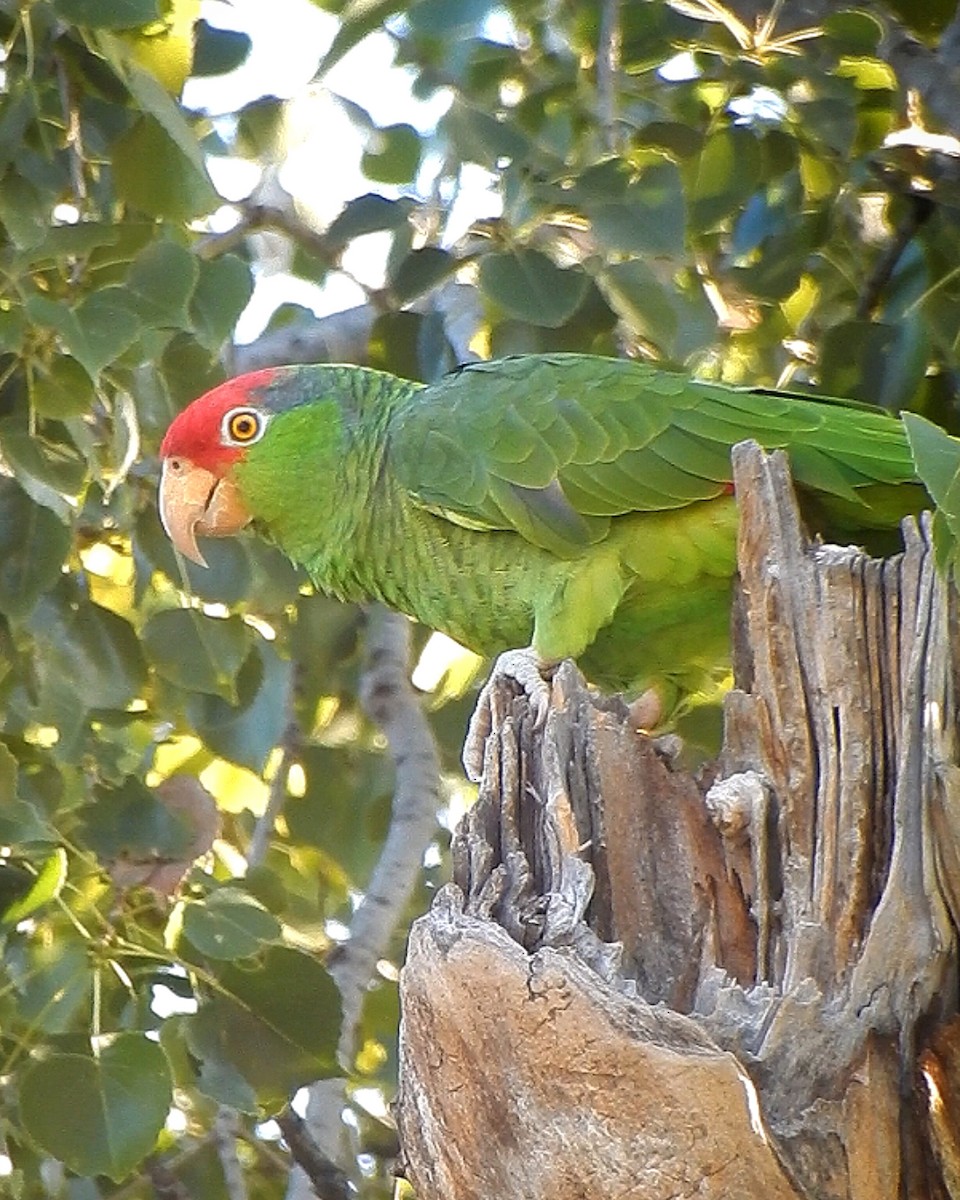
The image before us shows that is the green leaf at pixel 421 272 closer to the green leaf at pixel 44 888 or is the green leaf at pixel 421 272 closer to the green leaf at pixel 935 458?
the green leaf at pixel 44 888

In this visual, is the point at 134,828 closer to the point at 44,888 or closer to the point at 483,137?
the point at 44,888

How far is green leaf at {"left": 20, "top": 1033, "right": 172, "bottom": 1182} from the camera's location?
75.9 inches

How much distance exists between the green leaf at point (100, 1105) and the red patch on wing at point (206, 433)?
83 centimetres

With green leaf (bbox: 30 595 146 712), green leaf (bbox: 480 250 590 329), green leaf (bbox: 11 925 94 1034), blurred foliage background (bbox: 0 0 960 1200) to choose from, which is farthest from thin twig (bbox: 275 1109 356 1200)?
green leaf (bbox: 480 250 590 329)

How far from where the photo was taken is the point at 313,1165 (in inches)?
92.1

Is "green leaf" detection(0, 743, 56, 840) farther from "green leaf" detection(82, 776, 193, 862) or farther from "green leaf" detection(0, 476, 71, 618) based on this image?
"green leaf" detection(0, 476, 71, 618)

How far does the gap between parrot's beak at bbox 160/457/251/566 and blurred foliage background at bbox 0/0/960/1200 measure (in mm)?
55

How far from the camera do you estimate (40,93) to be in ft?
6.93

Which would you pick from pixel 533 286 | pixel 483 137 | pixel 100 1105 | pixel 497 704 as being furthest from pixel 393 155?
pixel 100 1105

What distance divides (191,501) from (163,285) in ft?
1.69

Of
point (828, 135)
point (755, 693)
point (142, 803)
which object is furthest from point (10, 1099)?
point (828, 135)

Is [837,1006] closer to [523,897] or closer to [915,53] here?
[523,897]

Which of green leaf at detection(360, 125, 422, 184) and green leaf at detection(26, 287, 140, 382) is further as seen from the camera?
green leaf at detection(360, 125, 422, 184)

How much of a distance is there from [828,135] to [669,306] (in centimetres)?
34
